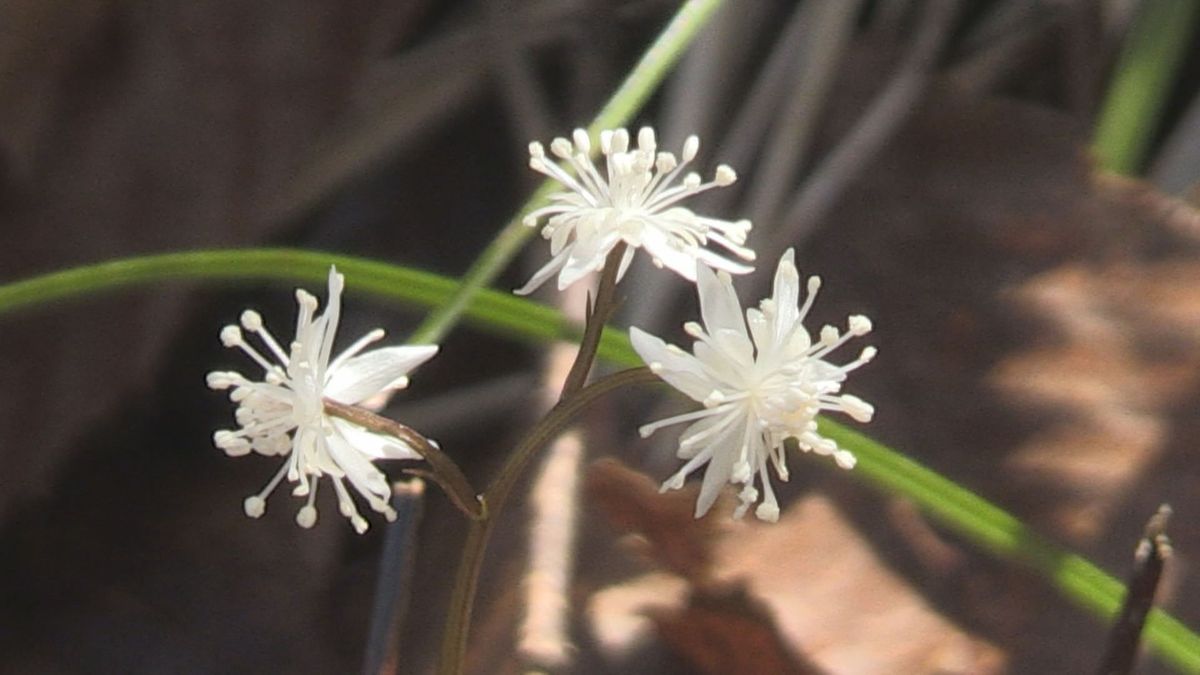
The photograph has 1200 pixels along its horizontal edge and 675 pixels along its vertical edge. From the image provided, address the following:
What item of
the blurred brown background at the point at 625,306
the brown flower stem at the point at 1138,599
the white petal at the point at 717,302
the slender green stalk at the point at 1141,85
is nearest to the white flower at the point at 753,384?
the white petal at the point at 717,302

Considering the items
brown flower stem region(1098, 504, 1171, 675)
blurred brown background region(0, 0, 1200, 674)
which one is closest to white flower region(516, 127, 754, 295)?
brown flower stem region(1098, 504, 1171, 675)

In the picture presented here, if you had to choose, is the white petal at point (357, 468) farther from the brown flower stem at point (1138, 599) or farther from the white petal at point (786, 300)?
the brown flower stem at point (1138, 599)

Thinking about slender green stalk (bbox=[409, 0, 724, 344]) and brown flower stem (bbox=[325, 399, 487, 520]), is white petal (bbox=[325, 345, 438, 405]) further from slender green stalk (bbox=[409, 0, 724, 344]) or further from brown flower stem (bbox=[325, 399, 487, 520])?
slender green stalk (bbox=[409, 0, 724, 344])

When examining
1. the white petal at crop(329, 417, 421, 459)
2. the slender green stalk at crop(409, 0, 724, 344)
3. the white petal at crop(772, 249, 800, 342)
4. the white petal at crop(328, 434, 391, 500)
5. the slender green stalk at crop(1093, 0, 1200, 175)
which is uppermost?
the slender green stalk at crop(1093, 0, 1200, 175)

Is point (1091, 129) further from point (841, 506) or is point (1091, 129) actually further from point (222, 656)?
point (222, 656)

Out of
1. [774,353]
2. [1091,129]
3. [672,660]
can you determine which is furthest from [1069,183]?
[774,353]
